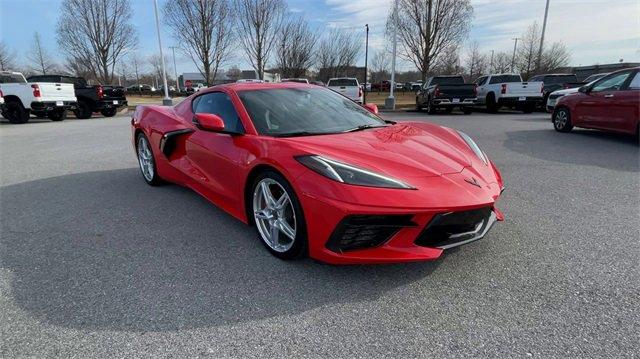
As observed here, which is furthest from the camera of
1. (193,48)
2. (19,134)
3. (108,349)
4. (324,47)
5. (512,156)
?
(324,47)

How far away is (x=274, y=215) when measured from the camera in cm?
289

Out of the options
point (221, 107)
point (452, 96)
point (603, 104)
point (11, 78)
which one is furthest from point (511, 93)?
point (11, 78)

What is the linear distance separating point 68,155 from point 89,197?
138 inches

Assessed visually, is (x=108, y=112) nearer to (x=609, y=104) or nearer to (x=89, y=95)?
(x=89, y=95)

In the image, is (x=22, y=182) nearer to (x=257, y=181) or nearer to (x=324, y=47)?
(x=257, y=181)

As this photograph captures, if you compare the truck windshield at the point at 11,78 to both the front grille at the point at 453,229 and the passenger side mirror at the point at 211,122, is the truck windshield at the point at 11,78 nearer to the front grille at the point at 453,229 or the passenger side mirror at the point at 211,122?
the passenger side mirror at the point at 211,122

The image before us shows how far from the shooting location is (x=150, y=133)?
4.82 meters

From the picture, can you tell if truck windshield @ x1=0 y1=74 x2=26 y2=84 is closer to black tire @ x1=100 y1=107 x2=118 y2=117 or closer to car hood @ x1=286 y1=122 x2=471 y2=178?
black tire @ x1=100 y1=107 x2=118 y2=117

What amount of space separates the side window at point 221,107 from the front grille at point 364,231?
1.36 m

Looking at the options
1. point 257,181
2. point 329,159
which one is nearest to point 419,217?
point 329,159

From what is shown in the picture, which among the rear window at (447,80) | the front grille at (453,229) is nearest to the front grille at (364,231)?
the front grille at (453,229)

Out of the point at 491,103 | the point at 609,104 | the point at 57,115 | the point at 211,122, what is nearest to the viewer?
the point at 211,122

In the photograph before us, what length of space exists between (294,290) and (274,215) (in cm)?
63

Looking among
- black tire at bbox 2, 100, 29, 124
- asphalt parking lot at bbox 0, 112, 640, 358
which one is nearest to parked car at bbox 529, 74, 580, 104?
asphalt parking lot at bbox 0, 112, 640, 358
